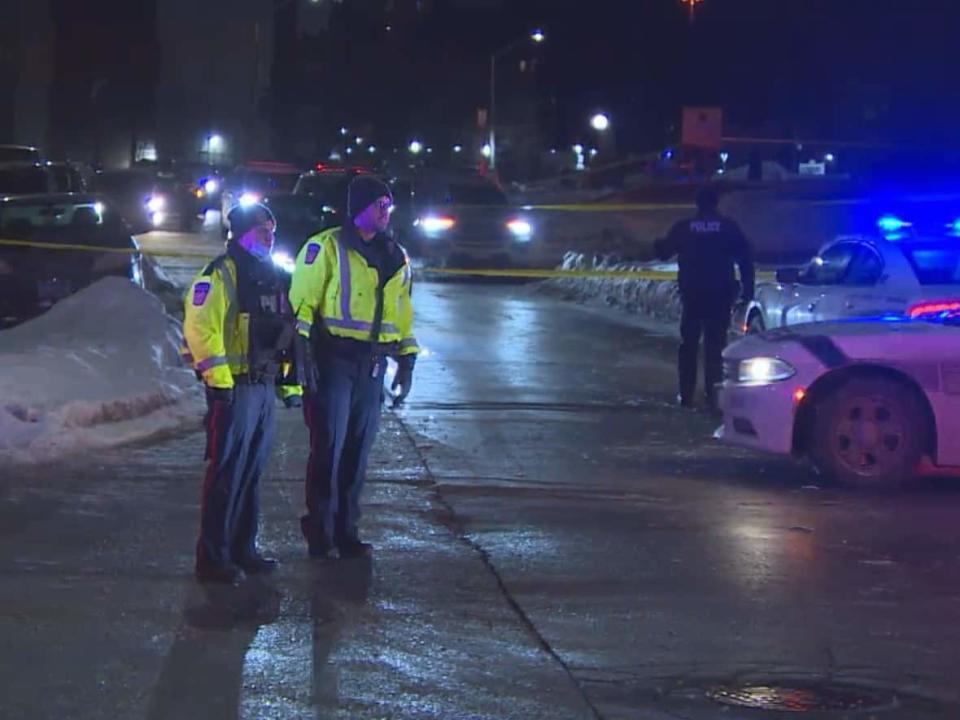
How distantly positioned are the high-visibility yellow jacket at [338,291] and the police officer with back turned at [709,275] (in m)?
5.92

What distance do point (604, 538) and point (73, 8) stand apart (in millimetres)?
63407

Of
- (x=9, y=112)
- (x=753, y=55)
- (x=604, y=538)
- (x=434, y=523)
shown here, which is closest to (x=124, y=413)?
(x=434, y=523)

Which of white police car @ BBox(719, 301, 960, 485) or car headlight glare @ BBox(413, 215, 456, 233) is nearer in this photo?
white police car @ BBox(719, 301, 960, 485)

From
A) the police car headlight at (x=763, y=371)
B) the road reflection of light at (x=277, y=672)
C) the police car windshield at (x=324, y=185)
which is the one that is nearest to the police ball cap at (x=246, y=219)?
the road reflection of light at (x=277, y=672)

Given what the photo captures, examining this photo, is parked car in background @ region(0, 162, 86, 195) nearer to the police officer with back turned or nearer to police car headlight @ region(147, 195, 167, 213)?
the police officer with back turned

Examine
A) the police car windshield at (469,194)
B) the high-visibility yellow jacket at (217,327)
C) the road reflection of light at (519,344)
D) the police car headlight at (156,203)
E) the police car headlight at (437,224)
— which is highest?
the police car windshield at (469,194)

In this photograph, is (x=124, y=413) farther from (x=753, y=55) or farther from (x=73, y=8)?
(x=73, y=8)

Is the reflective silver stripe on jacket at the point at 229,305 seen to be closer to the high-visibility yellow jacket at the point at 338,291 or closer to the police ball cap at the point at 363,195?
the high-visibility yellow jacket at the point at 338,291

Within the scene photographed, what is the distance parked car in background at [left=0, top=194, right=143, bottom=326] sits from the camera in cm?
1659

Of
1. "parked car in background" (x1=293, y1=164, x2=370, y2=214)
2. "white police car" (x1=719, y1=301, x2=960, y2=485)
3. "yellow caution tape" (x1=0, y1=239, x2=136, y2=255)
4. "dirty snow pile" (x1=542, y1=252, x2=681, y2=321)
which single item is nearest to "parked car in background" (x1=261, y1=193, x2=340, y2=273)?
"parked car in background" (x1=293, y1=164, x2=370, y2=214)

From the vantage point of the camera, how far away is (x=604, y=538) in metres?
8.33

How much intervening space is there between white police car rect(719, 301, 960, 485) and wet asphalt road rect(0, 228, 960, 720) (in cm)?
24

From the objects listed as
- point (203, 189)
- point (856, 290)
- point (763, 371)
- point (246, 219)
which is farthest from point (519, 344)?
point (203, 189)

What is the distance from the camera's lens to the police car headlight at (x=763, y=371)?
32.9ft
